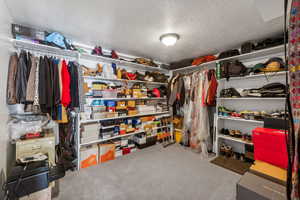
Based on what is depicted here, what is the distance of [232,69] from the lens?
2.45m

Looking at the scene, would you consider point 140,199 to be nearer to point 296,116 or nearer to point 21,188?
point 21,188

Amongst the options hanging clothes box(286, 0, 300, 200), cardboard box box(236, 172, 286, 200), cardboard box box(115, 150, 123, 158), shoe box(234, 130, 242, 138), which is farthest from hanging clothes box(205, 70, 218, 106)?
hanging clothes box(286, 0, 300, 200)

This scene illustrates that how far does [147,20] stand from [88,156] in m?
2.46

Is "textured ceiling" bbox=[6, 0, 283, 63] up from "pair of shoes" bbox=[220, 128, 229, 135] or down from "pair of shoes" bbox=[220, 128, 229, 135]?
up

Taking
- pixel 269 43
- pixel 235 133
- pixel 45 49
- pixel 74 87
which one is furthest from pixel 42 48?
pixel 235 133

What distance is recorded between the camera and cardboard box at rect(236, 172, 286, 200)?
2.44 feet

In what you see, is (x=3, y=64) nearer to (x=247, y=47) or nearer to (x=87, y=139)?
(x=87, y=139)

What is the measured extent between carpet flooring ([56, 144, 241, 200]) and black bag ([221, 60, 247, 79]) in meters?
1.80

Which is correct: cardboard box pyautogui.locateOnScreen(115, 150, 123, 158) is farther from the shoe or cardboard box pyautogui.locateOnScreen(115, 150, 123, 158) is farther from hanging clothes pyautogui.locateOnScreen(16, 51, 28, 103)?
the shoe

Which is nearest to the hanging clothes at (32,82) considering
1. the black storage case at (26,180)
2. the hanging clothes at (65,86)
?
the hanging clothes at (65,86)

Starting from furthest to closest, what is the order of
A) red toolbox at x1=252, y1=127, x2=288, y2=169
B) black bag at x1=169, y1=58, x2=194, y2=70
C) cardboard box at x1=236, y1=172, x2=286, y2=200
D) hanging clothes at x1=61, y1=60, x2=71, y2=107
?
black bag at x1=169, y1=58, x2=194, y2=70
hanging clothes at x1=61, y1=60, x2=71, y2=107
red toolbox at x1=252, y1=127, x2=288, y2=169
cardboard box at x1=236, y1=172, x2=286, y2=200

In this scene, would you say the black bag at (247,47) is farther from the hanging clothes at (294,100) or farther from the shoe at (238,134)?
the hanging clothes at (294,100)

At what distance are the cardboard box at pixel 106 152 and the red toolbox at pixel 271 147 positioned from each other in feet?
7.54

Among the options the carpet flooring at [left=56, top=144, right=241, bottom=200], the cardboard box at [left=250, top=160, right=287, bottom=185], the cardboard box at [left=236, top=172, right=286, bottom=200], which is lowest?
the carpet flooring at [left=56, top=144, right=241, bottom=200]
